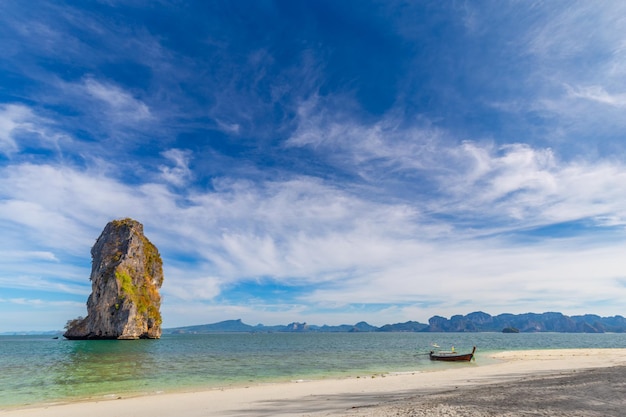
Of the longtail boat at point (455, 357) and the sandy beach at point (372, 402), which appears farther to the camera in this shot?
the longtail boat at point (455, 357)

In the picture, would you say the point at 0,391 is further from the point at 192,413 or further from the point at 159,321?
the point at 159,321

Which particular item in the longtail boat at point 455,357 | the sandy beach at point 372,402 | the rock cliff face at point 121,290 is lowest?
the longtail boat at point 455,357

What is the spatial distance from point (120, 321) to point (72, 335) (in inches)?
1072

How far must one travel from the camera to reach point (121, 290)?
129m

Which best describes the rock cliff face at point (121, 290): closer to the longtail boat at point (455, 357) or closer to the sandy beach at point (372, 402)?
the longtail boat at point (455, 357)

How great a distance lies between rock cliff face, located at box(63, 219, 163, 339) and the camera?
420 feet

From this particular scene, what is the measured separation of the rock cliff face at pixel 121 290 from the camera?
128000 mm

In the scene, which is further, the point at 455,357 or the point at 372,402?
the point at 455,357

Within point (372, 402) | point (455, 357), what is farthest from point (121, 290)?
point (372, 402)

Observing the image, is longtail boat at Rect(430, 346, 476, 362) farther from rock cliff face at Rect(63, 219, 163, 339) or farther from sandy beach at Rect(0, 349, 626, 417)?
rock cliff face at Rect(63, 219, 163, 339)

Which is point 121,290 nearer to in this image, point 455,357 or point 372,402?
point 455,357

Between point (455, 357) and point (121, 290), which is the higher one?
point (121, 290)

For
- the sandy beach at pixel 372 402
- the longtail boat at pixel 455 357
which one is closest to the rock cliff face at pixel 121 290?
the longtail boat at pixel 455 357

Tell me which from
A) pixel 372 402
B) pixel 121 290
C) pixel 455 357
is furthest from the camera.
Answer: pixel 121 290
